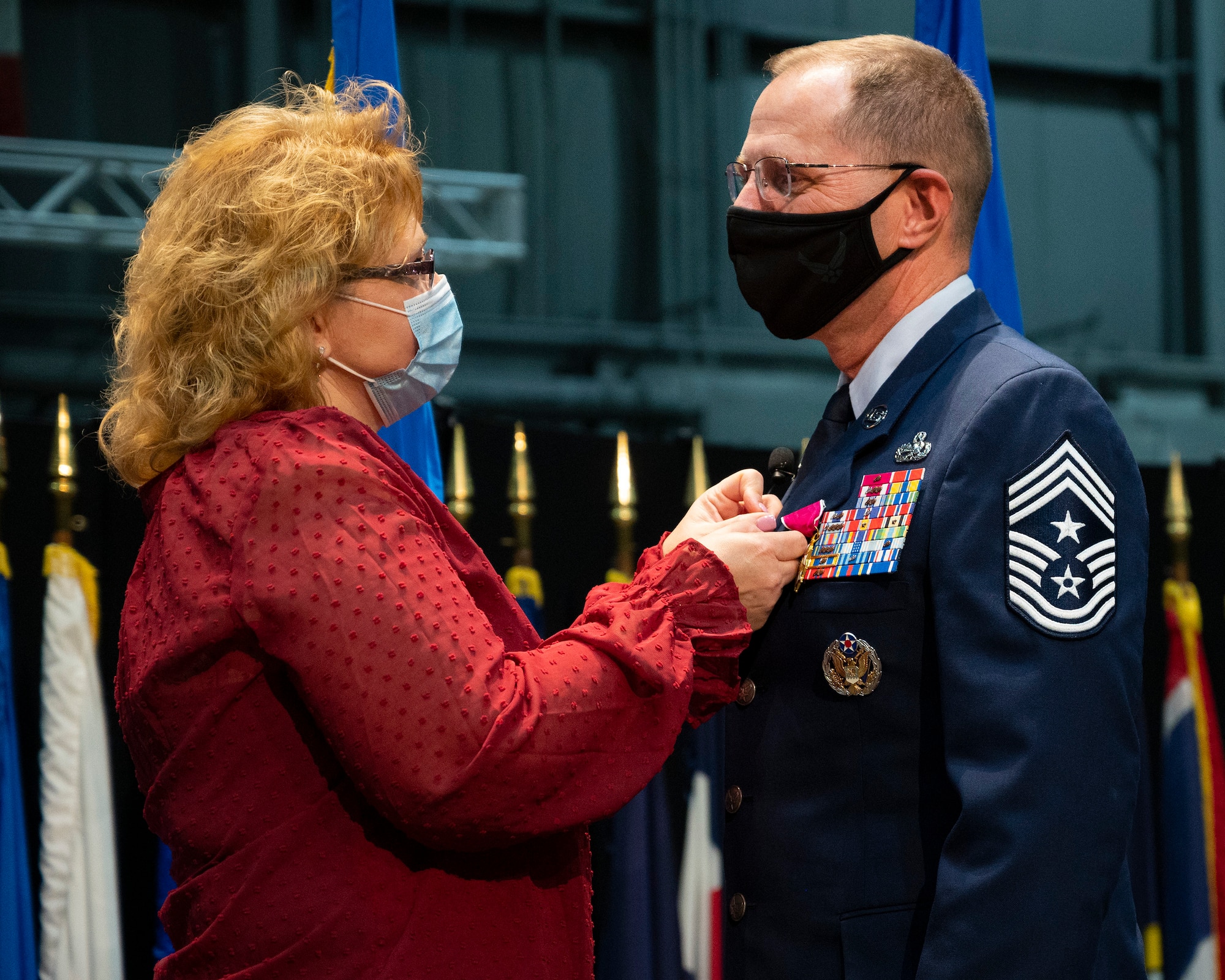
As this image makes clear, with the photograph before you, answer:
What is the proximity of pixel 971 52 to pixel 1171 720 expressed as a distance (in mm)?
1770

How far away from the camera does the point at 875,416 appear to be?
5.04ft

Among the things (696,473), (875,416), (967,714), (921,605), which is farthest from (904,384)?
(696,473)

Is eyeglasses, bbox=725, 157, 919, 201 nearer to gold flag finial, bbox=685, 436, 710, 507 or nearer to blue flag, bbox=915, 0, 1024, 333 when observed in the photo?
blue flag, bbox=915, 0, 1024, 333

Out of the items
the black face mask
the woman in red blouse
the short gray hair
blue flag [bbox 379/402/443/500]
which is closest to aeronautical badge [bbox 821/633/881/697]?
the woman in red blouse

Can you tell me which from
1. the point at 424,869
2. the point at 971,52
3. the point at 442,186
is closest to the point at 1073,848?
the point at 424,869

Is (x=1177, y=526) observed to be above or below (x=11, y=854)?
above

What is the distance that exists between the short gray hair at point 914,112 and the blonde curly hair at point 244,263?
1.78ft

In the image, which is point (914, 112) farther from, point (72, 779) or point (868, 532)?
point (72, 779)

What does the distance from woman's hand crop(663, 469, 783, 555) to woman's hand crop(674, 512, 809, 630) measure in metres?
0.09

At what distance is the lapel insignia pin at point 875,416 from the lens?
1521 millimetres

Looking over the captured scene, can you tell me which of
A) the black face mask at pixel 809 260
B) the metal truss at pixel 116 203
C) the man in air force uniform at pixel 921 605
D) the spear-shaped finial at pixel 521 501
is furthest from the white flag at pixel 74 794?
the metal truss at pixel 116 203

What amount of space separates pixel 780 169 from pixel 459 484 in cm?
137

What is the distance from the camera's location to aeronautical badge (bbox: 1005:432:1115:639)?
126cm

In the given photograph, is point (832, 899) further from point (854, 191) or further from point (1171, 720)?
point (1171, 720)
